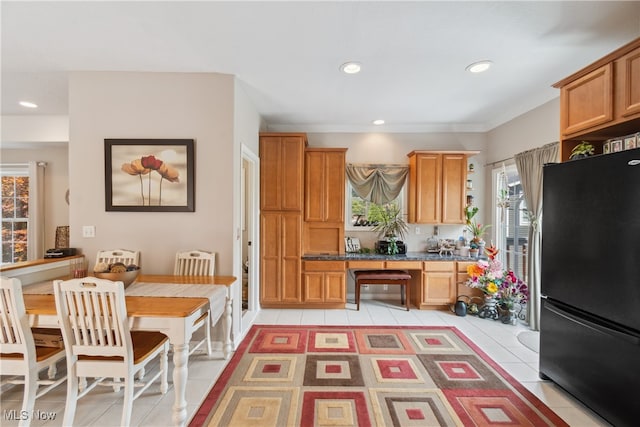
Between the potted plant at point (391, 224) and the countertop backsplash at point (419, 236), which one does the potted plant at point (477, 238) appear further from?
the potted plant at point (391, 224)

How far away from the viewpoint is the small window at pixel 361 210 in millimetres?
4688

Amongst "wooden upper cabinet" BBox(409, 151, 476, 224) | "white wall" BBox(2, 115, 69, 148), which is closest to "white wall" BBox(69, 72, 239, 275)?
"white wall" BBox(2, 115, 69, 148)

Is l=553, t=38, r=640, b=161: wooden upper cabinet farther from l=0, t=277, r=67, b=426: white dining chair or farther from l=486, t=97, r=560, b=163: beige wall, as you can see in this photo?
l=0, t=277, r=67, b=426: white dining chair

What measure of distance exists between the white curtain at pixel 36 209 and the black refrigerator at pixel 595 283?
6.65 metres

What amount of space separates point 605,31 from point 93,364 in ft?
14.0

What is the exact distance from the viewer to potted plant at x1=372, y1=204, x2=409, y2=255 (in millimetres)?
4520

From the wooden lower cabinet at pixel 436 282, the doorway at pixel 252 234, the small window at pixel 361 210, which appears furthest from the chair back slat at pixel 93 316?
the wooden lower cabinet at pixel 436 282

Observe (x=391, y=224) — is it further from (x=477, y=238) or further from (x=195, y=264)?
(x=195, y=264)

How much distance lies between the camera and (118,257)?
278 centimetres

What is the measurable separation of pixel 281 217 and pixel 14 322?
2.75 m

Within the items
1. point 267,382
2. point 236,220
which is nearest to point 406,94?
point 236,220

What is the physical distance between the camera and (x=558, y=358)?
2.21 m

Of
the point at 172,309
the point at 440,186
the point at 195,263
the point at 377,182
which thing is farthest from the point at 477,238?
the point at 172,309

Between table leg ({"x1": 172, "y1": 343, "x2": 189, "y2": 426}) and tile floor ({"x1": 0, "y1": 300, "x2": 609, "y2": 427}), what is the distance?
12 centimetres
